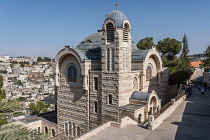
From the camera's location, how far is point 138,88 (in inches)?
772

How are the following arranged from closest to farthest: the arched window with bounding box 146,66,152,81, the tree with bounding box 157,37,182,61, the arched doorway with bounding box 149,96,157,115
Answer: the arched doorway with bounding box 149,96,157,115
the arched window with bounding box 146,66,152,81
the tree with bounding box 157,37,182,61

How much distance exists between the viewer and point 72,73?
1998 centimetres

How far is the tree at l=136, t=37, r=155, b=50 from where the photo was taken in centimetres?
3959

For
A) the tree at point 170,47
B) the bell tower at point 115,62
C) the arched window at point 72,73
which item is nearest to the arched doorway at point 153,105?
the bell tower at point 115,62

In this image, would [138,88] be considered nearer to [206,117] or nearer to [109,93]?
[109,93]

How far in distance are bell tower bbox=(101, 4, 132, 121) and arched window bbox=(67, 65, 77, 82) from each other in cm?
383

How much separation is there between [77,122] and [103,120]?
3570mm

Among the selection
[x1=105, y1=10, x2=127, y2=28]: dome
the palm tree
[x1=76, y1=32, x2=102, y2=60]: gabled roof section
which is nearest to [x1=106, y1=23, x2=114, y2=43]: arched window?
[x1=105, y1=10, x2=127, y2=28]: dome

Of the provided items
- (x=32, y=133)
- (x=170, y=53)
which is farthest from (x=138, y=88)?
(x=170, y=53)

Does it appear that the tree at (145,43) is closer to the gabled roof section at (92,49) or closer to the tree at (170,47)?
the tree at (170,47)

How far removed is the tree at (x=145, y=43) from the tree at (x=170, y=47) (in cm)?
231

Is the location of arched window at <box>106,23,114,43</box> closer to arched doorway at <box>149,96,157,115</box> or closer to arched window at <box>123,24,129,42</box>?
arched window at <box>123,24,129,42</box>

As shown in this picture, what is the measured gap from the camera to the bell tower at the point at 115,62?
16.5 meters

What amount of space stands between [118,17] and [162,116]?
31.5ft
